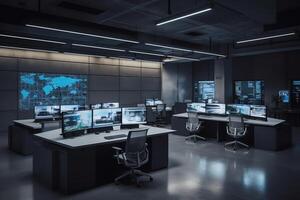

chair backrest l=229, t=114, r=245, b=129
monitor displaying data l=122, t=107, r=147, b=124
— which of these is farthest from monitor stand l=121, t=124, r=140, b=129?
chair backrest l=229, t=114, r=245, b=129

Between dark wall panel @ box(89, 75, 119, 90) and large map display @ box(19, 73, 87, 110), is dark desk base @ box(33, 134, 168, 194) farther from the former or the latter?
dark wall panel @ box(89, 75, 119, 90)

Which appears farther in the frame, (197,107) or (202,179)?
(197,107)

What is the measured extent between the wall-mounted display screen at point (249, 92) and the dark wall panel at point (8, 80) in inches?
404

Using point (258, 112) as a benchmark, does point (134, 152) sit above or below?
below

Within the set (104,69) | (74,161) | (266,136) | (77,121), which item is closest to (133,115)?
(77,121)

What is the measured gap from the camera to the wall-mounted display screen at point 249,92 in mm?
11564

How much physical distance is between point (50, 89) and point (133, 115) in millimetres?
6412

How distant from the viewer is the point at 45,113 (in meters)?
6.58

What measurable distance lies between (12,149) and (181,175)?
4.59m

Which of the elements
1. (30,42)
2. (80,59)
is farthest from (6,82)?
(80,59)

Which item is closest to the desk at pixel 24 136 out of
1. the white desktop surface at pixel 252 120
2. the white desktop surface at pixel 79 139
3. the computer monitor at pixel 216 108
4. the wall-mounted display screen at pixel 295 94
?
the white desktop surface at pixel 79 139

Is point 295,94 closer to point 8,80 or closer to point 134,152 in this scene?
point 134,152

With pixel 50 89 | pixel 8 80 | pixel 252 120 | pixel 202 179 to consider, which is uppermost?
pixel 8 80

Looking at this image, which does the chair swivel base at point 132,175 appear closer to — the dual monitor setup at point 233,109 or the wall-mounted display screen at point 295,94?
the dual monitor setup at point 233,109
